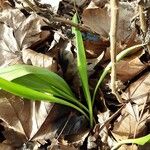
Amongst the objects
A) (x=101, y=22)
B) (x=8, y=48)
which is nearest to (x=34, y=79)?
(x=8, y=48)

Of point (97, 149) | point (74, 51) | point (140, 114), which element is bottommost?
point (97, 149)

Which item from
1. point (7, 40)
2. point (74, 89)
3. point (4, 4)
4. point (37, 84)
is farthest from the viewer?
point (4, 4)

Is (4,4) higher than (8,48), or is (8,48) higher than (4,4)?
(4,4)

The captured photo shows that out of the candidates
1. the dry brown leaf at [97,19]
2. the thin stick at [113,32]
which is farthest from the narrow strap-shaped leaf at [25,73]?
the dry brown leaf at [97,19]

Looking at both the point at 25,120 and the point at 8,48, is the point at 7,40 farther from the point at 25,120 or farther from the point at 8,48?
the point at 25,120

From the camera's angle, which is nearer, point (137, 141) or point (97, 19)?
point (137, 141)

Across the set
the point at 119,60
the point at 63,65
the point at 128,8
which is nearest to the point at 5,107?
the point at 63,65

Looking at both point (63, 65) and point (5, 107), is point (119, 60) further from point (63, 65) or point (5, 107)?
point (5, 107)
